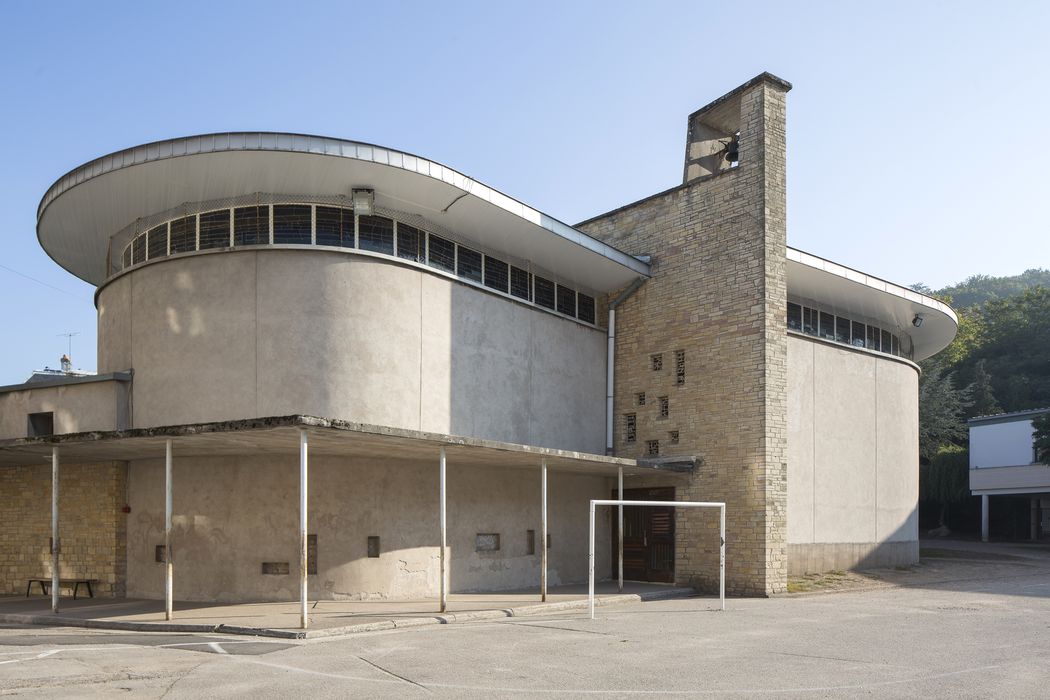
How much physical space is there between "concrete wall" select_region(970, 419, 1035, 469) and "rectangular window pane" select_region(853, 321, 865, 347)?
20.2 meters

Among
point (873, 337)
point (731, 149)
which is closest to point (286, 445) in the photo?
point (731, 149)

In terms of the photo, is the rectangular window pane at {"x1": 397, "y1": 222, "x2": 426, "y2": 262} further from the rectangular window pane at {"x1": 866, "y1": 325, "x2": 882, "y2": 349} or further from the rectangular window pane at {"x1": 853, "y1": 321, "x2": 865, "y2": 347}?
the rectangular window pane at {"x1": 866, "y1": 325, "x2": 882, "y2": 349}

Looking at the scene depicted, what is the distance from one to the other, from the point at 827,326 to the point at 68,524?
1805cm

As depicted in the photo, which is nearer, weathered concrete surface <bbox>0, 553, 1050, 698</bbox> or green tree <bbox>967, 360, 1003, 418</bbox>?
weathered concrete surface <bbox>0, 553, 1050, 698</bbox>

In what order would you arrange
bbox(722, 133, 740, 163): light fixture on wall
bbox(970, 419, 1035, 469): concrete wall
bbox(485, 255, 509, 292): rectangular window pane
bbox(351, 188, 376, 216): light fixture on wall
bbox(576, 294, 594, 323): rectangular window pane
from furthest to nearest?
bbox(970, 419, 1035, 469): concrete wall → bbox(722, 133, 740, 163): light fixture on wall → bbox(576, 294, 594, 323): rectangular window pane → bbox(485, 255, 509, 292): rectangular window pane → bbox(351, 188, 376, 216): light fixture on wall

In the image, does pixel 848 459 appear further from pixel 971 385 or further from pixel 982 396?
pixel 982 396

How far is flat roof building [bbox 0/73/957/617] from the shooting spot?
15.4 metres

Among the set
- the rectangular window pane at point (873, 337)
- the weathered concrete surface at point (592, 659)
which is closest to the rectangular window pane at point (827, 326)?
the rectangular window pane at point (873, 337)

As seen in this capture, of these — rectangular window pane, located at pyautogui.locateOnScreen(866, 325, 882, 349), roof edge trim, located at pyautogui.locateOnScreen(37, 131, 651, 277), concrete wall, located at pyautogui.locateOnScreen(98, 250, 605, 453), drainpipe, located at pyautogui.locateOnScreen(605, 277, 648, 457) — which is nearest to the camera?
roof edge trim, located at pyautogui.locateOnScreen(37, 131, 651, 277)

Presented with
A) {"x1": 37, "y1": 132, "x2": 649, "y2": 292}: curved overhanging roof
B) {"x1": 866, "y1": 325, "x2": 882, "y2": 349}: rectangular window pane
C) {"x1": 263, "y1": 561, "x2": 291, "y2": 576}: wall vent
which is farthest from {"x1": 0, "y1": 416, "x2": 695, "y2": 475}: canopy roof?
{"x1": 866, "y1": 325, "x2": 882, "y2": 349}: rectangular window pane

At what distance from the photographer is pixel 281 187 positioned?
1597 cm

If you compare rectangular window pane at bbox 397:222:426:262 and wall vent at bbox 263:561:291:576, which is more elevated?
rectangular window pane at bbox 397:222:426:262

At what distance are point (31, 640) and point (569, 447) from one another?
441 inches

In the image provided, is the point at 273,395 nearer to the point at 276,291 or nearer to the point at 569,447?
the point at 276,291
